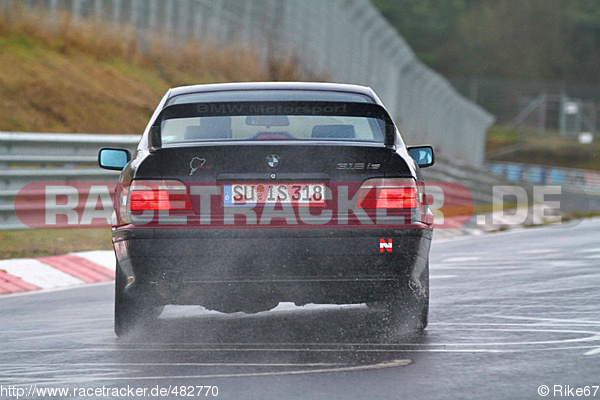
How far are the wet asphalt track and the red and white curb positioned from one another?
1.47 feet

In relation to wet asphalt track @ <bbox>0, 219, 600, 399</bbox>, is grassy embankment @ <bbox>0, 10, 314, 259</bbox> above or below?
above

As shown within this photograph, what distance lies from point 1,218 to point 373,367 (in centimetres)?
701

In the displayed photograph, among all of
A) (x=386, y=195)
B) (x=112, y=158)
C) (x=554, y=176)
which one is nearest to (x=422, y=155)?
(x=386, y=195)

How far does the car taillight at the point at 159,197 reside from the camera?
5910mm

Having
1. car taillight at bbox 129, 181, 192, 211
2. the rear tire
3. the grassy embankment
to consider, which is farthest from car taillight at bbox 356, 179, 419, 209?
the grassy embankment

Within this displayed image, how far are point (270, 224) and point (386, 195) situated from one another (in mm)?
666

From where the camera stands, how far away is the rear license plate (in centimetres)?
588

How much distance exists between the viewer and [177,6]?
21531 mm

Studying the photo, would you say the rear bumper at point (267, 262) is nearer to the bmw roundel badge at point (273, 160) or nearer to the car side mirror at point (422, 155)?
the bmw roundel badge at point (273, 160)

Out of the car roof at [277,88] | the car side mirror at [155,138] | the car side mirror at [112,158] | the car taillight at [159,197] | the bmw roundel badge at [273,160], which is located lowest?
the car taillight at [159,197]

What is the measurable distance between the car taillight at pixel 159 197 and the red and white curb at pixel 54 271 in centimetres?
356

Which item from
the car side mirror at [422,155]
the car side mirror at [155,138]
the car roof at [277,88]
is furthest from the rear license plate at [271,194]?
the car side mirror at [422,155]

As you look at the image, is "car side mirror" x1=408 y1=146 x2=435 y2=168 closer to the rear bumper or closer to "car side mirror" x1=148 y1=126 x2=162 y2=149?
the rear bumper

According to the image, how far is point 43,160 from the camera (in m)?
12.3
